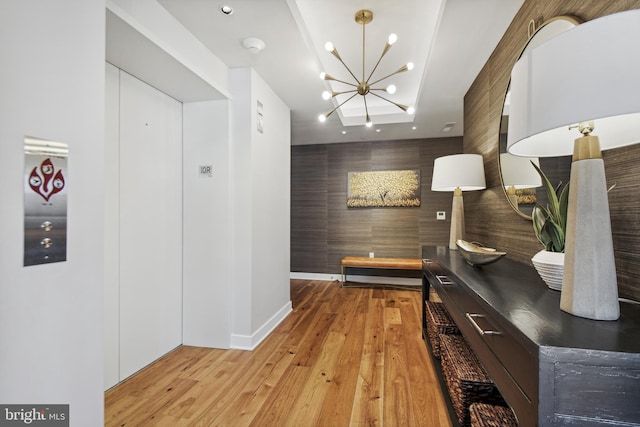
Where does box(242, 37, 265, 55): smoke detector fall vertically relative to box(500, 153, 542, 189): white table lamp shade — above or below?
above

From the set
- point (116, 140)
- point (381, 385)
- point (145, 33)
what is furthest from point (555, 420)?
point (116, 140)

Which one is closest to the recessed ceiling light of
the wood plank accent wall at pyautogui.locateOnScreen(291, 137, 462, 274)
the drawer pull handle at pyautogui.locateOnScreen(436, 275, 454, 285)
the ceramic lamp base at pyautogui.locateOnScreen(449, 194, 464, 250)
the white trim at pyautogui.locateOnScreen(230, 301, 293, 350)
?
the wood plank accent wall at pyautogui.locateOnScreen(291, 137, 462, 274)

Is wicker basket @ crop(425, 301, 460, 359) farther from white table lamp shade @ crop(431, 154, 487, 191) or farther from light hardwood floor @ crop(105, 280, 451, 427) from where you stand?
white table lamp shade @ crop(431, 154, 487, 191)

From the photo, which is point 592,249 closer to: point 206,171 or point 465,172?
point 465,172

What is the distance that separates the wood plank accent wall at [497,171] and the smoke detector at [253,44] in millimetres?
1787

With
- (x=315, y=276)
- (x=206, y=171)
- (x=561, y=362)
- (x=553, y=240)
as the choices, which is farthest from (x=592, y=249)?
(x=315, y=276)

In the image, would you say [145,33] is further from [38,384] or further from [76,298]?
[38,384]

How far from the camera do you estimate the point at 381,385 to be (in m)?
1.96

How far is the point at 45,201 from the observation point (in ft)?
3.44

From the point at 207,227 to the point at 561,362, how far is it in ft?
8.33

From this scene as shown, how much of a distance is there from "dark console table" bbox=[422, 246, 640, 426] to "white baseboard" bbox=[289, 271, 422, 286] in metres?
3.96

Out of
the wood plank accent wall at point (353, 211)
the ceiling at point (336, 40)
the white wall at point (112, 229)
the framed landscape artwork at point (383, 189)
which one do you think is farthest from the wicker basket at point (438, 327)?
the framed landscape artwork at point (383, 189)

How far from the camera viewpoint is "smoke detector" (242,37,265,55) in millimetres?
2109

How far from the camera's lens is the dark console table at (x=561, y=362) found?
0.61m
